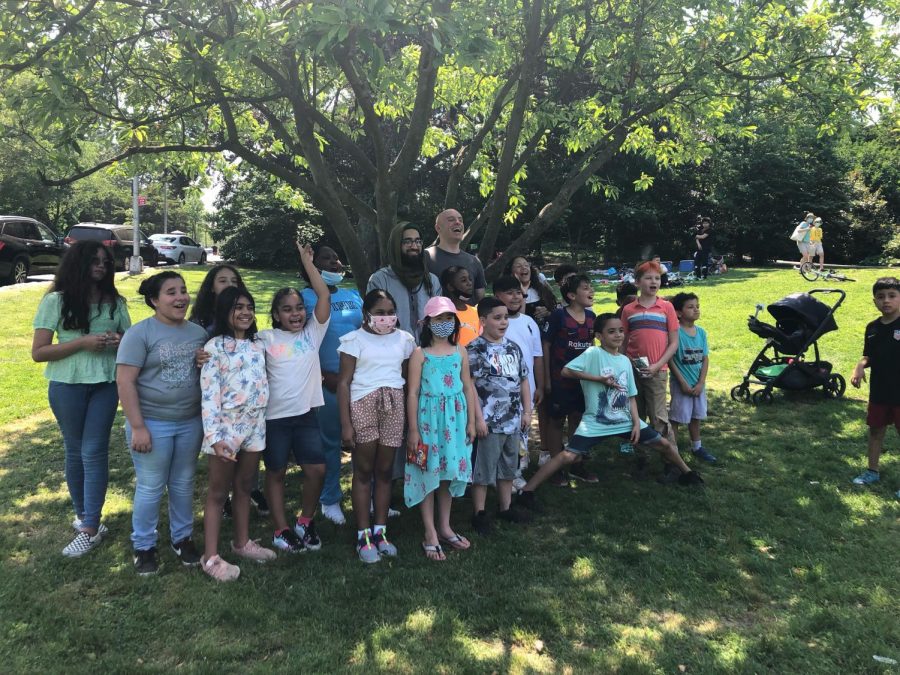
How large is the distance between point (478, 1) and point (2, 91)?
456 centimetres

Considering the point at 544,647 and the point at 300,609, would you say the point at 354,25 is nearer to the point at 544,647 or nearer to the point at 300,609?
the point at 300,609

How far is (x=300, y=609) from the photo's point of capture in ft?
10.5

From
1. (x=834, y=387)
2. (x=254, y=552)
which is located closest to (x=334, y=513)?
(x=254, y=552)

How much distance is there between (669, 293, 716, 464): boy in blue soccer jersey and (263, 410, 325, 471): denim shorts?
10.6ft

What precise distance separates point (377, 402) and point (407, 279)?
99 cm

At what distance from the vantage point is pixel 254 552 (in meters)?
3.72

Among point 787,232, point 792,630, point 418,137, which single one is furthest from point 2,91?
point 787,232

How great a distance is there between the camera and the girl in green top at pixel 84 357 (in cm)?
365

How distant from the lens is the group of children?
11.6 ft

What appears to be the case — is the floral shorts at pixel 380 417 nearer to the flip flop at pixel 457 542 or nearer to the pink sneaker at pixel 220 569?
the flip flop at pixel 457 542

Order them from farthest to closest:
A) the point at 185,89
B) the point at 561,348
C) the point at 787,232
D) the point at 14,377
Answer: the point at 787,232, the point at 14,377, the point at 185,89, the point at 561,348

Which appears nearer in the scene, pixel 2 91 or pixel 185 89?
pixel 2 91

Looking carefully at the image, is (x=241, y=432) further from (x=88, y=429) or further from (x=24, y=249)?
(x=24, y=249)

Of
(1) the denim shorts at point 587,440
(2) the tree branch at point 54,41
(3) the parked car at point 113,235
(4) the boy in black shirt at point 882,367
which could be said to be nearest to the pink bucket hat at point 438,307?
(1) the denim shorts at point 587,440
